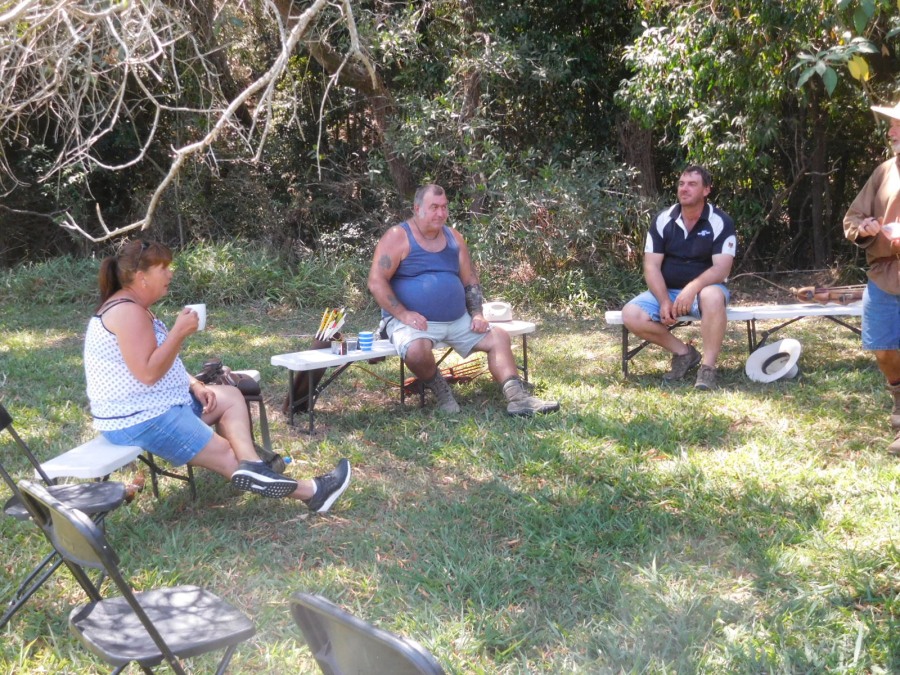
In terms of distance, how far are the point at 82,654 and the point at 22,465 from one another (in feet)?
6.48

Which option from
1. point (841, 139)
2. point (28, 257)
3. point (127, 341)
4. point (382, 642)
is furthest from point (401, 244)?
point (28, 257)

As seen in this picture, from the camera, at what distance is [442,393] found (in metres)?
5.13

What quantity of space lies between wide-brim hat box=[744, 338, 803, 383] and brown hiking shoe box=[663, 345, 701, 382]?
0.34m

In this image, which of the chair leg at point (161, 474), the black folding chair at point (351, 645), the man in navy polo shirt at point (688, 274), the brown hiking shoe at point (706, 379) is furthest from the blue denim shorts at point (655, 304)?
the black folding chair at point (351, 645)

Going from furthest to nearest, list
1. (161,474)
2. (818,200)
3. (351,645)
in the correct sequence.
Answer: (818,200) → (161,474) → (351,645)

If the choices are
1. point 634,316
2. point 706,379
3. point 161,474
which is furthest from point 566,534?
point 634,316

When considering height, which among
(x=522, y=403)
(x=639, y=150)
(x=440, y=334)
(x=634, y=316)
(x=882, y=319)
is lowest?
(x=522, y=403)

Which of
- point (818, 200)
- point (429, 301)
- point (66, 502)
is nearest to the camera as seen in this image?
point (66, 502)

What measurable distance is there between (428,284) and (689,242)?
1.76 m

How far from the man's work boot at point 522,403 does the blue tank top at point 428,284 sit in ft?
1.93

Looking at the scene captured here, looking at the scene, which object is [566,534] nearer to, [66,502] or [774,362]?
[66,502]

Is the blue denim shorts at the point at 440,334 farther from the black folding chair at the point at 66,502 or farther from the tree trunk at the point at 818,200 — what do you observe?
the tree trunk at the point at 818,200

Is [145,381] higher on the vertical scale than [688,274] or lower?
higher

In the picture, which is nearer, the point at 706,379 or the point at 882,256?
the point at 882,256
